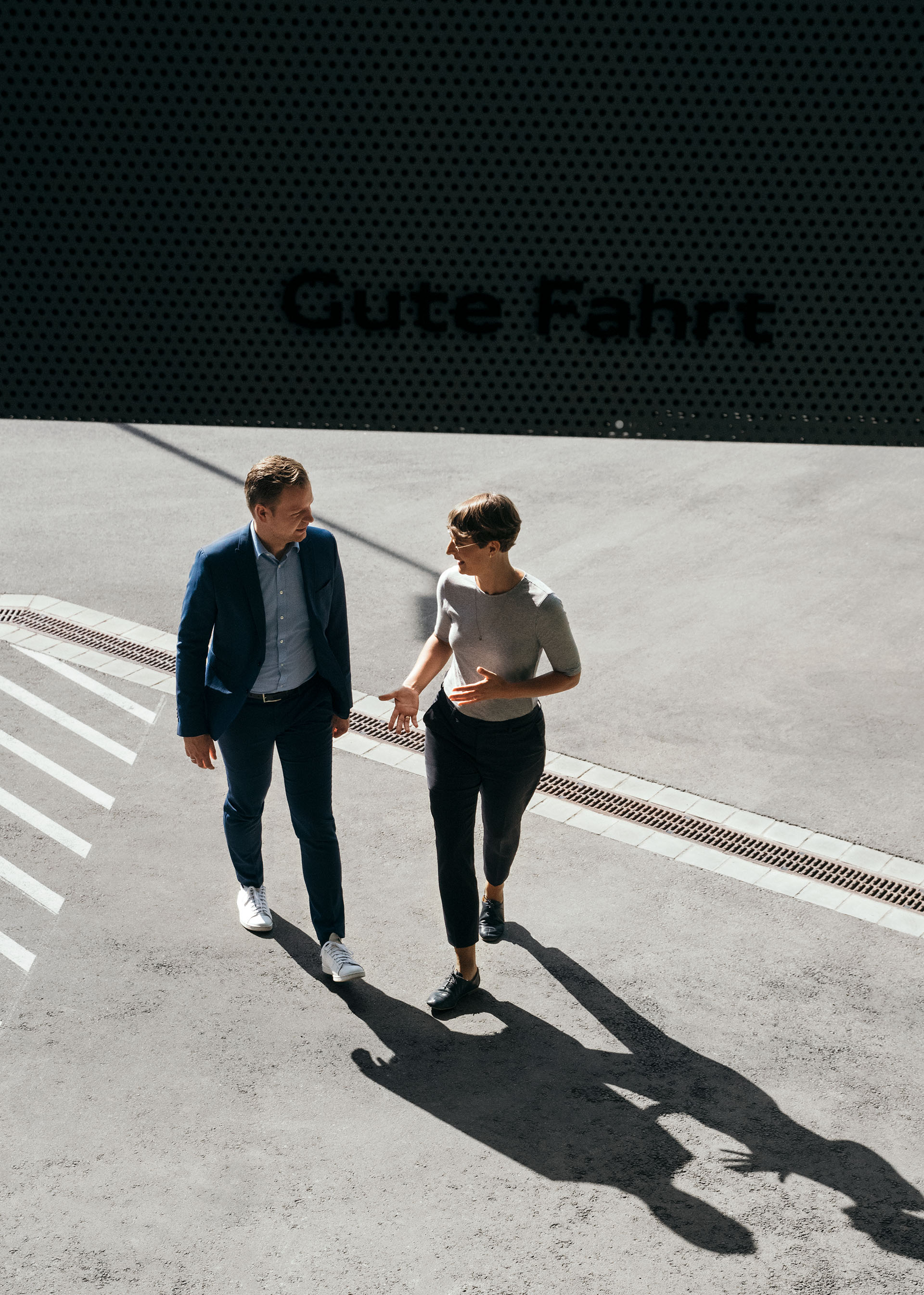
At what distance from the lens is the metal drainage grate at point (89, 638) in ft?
27.6

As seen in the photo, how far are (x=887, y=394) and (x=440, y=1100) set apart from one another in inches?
144

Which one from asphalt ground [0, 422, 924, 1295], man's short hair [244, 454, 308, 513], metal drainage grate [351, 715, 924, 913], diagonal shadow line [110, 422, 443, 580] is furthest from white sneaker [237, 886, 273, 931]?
diagonal shadow line [110, 422, 443, 580]

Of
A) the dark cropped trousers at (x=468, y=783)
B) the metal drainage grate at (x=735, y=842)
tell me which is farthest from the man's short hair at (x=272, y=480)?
the metal drainage grate at (x=735, y=842)

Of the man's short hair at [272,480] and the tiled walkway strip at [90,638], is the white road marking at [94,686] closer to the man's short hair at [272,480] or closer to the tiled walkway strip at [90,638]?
the tiled walkway strip at [90,638]

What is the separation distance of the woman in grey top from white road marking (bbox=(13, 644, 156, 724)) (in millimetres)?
3066

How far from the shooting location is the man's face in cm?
448

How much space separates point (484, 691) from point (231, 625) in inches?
38.9

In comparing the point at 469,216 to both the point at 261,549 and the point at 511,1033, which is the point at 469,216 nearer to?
the point at 261,549

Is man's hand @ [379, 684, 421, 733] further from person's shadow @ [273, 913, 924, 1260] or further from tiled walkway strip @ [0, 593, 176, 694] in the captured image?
tiled walkway strip @ [0, 593, 176, 694]

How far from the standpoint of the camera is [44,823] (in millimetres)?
6465

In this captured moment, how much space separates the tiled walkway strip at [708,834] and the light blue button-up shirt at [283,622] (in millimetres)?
2084

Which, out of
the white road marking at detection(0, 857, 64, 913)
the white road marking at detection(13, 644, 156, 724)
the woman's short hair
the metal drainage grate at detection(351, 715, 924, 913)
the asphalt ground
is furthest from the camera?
the white road marking at detection(13, 644, 156, 724)

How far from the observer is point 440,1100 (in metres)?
4.64

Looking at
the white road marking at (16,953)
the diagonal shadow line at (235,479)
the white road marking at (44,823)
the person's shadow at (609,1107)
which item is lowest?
the person's shadow at (609,1107)
